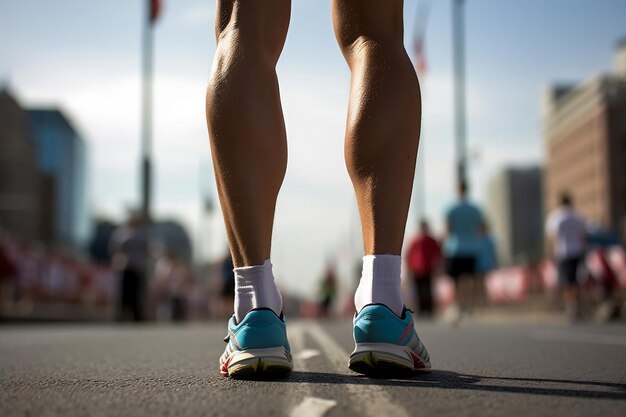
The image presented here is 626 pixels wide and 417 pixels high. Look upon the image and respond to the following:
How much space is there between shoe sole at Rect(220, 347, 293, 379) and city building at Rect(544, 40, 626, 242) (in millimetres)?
99863

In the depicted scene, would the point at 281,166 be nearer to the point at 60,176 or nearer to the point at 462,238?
the point at 462,238

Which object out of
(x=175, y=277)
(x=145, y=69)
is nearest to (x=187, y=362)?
(x=175, y=277)

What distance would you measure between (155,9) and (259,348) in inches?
851

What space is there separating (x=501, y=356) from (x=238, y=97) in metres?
1.65

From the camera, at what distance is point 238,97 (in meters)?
2.33

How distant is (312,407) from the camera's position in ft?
5.44

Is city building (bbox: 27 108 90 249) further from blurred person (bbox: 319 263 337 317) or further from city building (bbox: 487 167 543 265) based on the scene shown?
blurred person (bbox: 319 263 337 317)

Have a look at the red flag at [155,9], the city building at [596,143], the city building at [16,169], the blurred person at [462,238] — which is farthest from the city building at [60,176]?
the blurred person at [462,238]

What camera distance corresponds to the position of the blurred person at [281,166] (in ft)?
7.38

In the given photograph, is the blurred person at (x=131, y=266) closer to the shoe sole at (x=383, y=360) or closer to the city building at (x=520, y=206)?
the shoe sole at (x=383, y=360)

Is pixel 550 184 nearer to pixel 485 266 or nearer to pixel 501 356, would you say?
pixel 485 266

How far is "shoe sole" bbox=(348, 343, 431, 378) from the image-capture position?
7.26ft

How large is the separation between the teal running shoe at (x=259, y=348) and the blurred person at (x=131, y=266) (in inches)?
438

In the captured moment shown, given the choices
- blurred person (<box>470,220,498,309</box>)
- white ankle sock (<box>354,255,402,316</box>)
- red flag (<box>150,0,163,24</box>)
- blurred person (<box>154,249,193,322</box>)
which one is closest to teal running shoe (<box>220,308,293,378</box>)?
white ankle sock (<box>354,255,402,316</box>)
